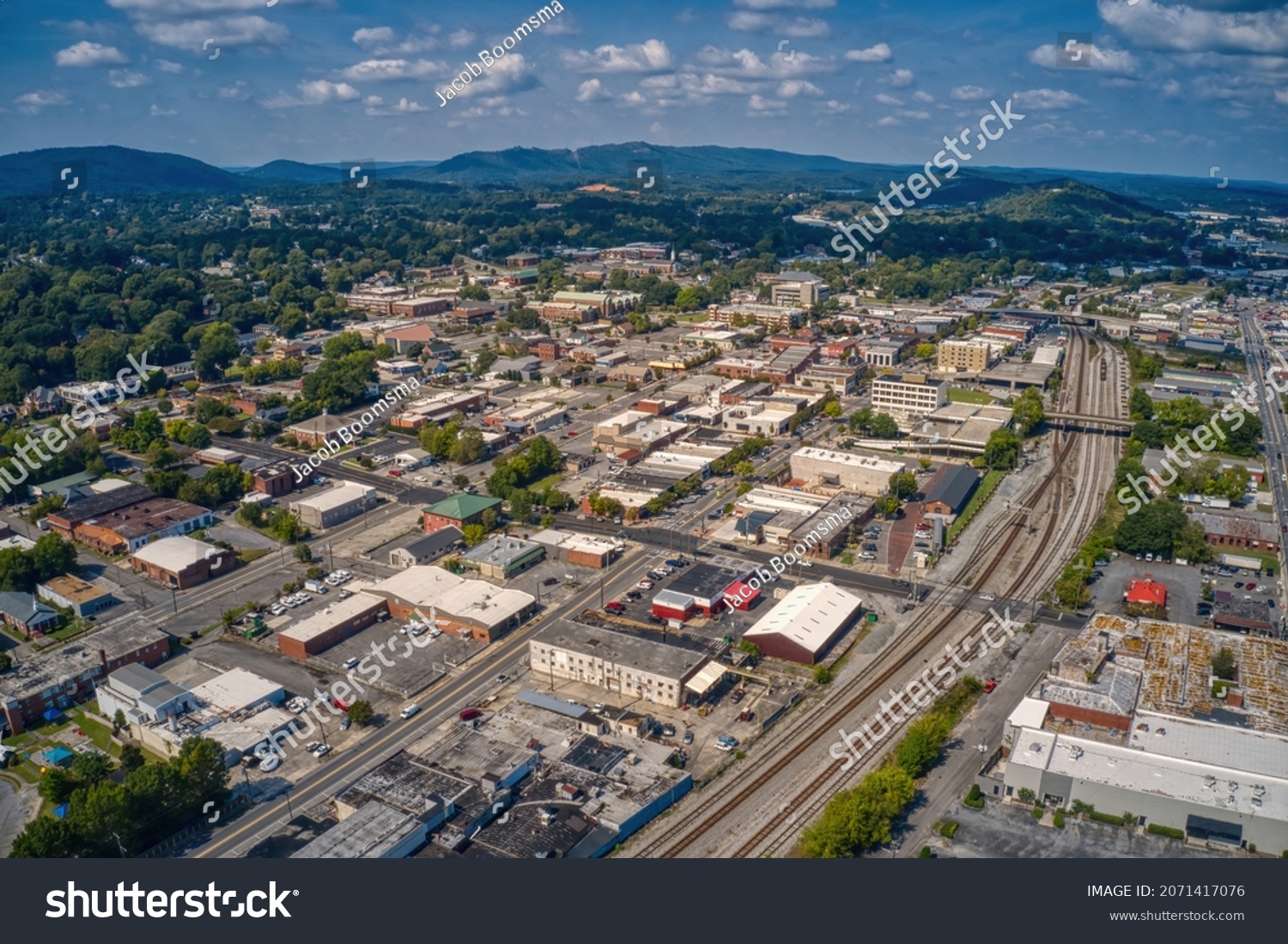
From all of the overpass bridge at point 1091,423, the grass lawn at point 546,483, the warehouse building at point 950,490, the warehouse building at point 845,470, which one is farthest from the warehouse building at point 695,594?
the overpass bridge at point 1091,423

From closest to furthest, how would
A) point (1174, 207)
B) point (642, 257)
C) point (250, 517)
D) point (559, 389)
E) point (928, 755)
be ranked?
point (928, 755) < point (250, 517) < point (559, 389) < point (642, 257) < point (1174, 207)

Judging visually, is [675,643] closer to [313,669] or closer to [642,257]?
[313,669]

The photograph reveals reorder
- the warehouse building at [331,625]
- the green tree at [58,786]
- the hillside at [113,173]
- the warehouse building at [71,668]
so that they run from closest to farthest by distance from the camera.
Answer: the green tree at [58,786] → the warehouse building at [71,668] → the warehouse building at [331,625] → the hillside at [113,173]

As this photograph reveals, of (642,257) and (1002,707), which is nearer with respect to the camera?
(1002,707)

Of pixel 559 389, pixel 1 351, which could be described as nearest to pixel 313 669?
pixel 559 389

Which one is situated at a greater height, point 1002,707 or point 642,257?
point 642,257

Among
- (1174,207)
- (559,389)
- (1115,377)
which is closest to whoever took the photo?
(559,389)

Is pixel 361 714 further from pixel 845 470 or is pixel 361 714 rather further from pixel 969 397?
pixel 969 397

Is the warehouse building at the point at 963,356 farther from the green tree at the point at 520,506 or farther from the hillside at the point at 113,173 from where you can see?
the hillside at the point at 113,173

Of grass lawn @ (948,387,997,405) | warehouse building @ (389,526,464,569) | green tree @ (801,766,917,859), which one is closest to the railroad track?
green tree @ (801,766,917,859)
